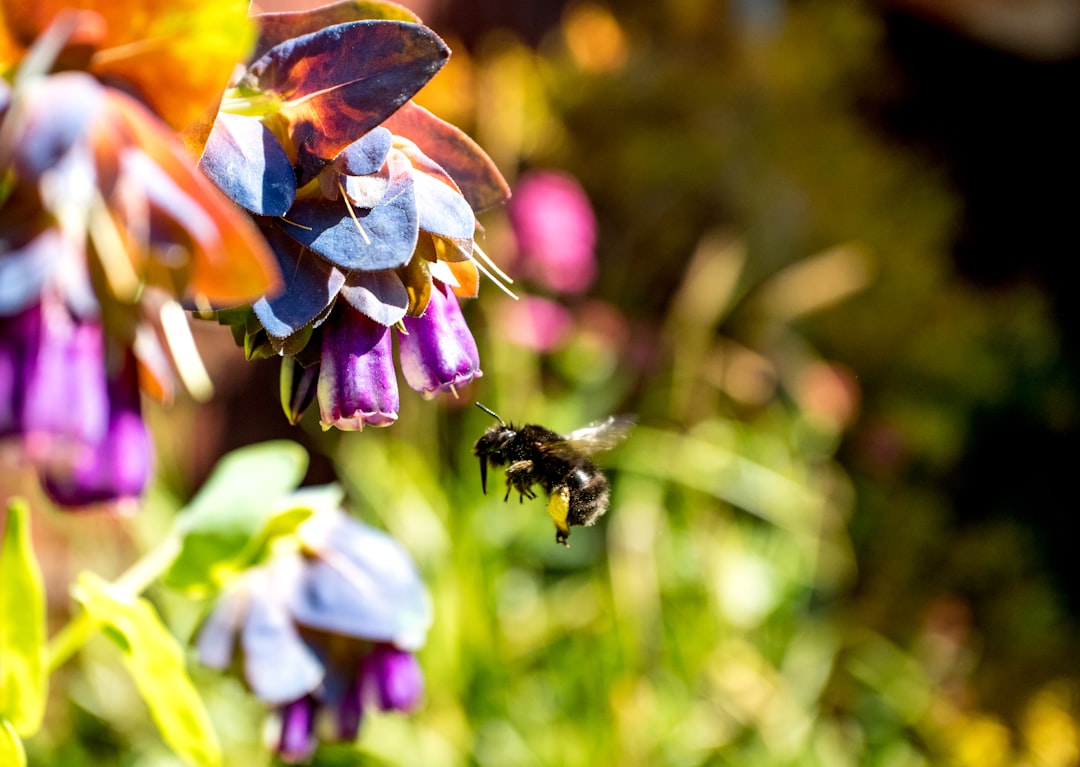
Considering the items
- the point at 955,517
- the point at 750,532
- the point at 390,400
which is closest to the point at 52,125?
the point at 390,400

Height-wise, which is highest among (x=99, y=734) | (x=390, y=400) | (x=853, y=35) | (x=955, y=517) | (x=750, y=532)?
(x=390, y=400)

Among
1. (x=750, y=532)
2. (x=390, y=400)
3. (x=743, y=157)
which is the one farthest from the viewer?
(x=743, y=157)

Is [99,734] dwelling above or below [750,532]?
above

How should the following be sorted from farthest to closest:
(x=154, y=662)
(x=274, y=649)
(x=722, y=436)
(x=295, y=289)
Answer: (x=722, y=436) → (x=274, y=649) → (x=154, y=662) → (x=295, y=289)

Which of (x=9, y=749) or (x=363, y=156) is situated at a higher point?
(x=363, y=156)

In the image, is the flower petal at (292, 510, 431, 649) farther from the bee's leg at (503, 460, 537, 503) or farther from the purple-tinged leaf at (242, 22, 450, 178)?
the purple-tinged leaf at (242, 22, 450, 178)

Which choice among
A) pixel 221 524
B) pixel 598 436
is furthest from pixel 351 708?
pixel 598 436

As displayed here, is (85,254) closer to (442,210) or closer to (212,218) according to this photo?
(212,218)

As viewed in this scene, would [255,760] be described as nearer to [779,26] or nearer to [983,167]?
[779,26]
